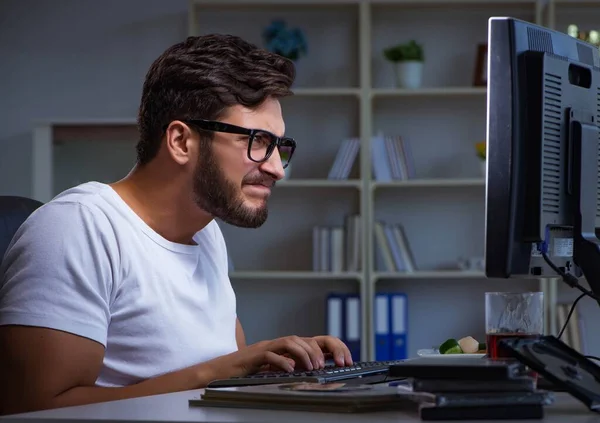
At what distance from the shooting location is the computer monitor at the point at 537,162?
4.03ft

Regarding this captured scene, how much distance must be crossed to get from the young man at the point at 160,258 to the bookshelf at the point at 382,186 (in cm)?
269

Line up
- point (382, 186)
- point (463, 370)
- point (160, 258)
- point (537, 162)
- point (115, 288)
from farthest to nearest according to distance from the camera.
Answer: point (382, 186) → point (160, 258) → point (115, 288) → point (537, 162) → point (463, 370)

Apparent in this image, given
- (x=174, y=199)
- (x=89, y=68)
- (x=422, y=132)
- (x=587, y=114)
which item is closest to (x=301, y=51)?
(x=422, y=132)

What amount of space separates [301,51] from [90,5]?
1.08 metres

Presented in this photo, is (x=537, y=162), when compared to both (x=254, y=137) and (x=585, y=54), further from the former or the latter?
(x=254, y=137)

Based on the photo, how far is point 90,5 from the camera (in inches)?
185

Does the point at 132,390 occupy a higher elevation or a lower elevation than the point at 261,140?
lower

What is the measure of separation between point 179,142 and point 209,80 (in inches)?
5.1

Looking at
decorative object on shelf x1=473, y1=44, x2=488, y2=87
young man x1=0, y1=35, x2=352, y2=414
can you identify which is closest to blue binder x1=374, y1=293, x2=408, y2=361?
decorative object on shelf x1=473, y1=44, x2=488, y2=87

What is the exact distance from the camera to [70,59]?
471 cm

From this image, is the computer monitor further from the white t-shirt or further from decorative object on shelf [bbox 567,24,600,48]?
decorative object on shelf [bbox 567,24,600,48]

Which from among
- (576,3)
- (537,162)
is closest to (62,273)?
(537,162)

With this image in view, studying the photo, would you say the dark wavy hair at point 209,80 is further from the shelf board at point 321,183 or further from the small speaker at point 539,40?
the shelf board at point 321,183

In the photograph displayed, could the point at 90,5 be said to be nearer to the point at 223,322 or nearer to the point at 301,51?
the point at 301,51
